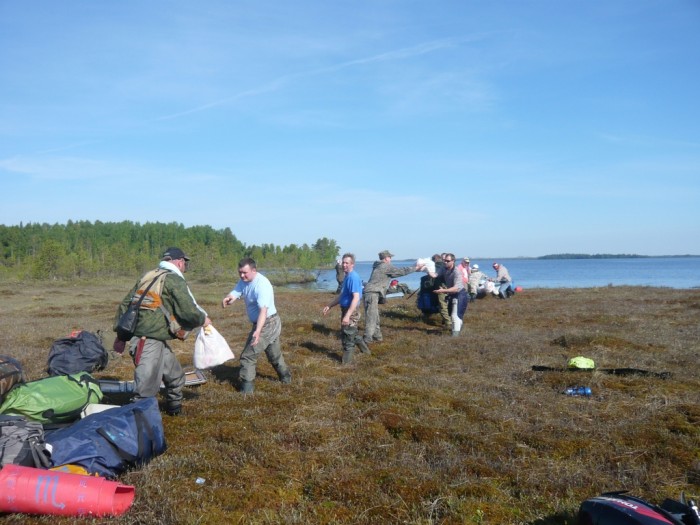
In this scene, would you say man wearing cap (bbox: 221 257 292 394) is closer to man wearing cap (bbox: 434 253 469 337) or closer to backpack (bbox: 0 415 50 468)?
backpack (bbox: 0 415 50 468)

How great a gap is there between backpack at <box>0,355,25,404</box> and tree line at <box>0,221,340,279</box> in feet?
232

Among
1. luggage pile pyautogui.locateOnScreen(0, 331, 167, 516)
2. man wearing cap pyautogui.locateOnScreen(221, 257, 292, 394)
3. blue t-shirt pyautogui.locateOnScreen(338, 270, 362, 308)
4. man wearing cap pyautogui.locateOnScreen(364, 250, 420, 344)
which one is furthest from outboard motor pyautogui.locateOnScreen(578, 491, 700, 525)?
man wearing cap pyautogui.locateOnScreen(364, 250, 420, 344)

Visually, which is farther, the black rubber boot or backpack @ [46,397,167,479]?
the black rubber boot

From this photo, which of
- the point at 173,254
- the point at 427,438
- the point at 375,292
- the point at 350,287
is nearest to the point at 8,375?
the point at 173,254

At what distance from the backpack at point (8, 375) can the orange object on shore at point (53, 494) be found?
182 centimetres

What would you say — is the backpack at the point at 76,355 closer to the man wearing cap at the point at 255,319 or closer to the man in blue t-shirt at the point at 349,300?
the man wearing cap at the point at 255,319

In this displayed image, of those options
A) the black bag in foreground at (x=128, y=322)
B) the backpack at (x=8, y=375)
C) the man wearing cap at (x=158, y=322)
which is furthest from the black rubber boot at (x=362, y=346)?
the backpack at (x=8, y=375)

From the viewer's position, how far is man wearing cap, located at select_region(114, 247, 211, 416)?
6.71 meters

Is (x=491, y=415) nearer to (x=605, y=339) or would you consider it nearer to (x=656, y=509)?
(x=656, y=509)

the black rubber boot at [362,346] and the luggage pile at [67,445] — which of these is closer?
the luggage pile at [67,445]

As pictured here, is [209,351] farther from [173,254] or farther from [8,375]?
[8,375]

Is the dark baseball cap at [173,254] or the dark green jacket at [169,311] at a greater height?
the dark baseball cap at [173,254]

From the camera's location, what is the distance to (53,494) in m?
4.41

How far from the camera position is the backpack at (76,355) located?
8367 millimetres
